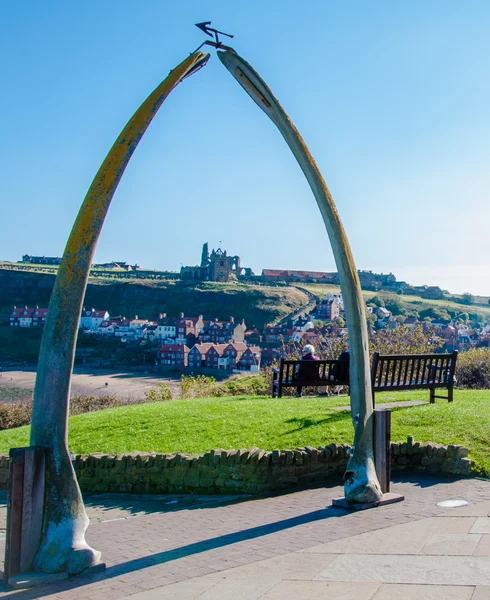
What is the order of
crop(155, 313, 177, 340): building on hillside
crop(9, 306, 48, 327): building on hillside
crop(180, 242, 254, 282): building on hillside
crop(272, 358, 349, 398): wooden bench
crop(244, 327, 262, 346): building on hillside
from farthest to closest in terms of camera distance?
crop(180, 242, 254, 282): building on hillside < crop(9, 306, 48, 327): building on hillside < crop(155, 313, 177, 340): building on hillside < crop(244, 327, 262, 346): building on hillside < crop(272, 358, 349, 398): wooden bench

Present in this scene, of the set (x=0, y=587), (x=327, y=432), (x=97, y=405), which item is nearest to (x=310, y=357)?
(x=327, y=432)

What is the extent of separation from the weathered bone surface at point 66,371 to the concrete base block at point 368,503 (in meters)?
2.78

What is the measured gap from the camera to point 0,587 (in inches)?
198

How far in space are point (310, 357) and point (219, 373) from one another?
70055 mm

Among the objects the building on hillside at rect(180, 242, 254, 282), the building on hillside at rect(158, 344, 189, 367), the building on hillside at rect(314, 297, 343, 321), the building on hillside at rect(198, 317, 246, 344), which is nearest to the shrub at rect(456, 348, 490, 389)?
the building on hillside at rect(158, 344, 189, 367)

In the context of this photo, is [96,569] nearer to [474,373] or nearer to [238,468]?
[238,468]

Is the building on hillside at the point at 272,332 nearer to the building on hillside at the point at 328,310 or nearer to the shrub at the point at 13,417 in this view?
the building on hillside at the point at 328,310

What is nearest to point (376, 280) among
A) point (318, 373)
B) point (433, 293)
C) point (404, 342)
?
point (433, 293)

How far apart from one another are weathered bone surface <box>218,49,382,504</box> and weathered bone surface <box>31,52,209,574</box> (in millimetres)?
1456

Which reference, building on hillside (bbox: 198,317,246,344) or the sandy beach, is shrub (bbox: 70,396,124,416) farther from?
building on hillside (bbox: 198,317,246,344)

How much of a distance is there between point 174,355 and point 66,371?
86.6 m

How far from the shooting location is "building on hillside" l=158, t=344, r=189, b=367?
90312 millimetres

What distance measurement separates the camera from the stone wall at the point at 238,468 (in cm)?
794

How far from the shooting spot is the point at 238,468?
7.96 meters
